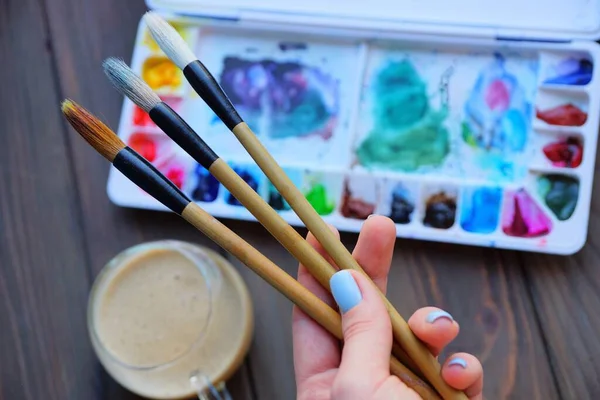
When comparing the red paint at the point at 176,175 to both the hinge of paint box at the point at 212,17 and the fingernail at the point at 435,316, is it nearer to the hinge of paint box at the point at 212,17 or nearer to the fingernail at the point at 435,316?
the hinge of paint box at the point at 212,17

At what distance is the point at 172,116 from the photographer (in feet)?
1.62

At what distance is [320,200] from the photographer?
2.31 ft

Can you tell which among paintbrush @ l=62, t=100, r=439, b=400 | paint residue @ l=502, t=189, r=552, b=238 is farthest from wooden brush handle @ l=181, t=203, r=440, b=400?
paint residue @ l=502, t=189, r=552, b=238

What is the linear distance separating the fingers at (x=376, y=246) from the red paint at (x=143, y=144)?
0.29 metres

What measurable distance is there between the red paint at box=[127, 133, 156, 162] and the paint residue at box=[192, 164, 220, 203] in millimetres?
61

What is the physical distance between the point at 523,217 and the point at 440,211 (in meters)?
0.08

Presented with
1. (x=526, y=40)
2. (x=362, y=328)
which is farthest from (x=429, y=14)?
(x=362, y=328)

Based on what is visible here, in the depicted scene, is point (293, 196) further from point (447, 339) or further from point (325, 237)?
point (447, 339)

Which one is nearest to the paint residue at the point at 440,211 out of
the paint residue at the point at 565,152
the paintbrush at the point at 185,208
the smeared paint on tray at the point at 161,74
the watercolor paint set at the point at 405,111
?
the watercolor paint set at the point at 405,111

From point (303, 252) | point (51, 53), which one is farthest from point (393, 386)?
point (51, 53)

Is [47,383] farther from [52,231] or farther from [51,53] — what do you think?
[51,53]

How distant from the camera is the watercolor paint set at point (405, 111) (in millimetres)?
683

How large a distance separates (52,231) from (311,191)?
291 millimetres

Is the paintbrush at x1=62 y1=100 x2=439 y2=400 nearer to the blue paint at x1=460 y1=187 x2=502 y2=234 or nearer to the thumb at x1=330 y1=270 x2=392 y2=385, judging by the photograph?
the thumb at x1=330 y1=270 x2=392 y2=385
